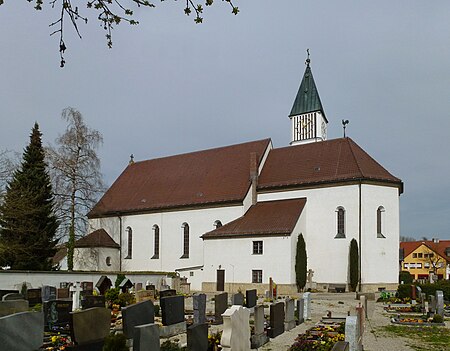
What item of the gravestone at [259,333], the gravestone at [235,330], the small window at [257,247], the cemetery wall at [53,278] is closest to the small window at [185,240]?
the cemetery wall at [53,278]

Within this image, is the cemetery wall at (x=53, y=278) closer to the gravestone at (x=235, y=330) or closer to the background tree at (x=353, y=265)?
the background tree at (x=353, y=265)

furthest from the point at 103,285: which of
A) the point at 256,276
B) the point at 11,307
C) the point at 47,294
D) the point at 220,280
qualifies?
the point at 11,307

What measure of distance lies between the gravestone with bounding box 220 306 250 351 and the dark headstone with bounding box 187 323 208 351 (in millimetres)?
351

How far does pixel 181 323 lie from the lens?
14.8m

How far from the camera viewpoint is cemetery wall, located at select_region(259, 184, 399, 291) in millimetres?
33594

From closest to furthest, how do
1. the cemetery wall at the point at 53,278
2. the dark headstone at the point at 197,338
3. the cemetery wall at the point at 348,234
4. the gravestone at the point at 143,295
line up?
1. the dark headstone at the point at 197,338
2. the gravestone at the point at 143,295
3. the cemetery wall at the point at 53,278
4. the cemetery wall at the point at 348,234

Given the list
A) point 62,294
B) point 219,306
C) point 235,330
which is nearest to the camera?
point 235,330

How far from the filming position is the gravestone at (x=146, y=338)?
8.14 metres

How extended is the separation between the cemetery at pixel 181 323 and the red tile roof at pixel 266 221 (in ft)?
31.9

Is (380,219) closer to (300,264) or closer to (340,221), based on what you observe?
(340,221)

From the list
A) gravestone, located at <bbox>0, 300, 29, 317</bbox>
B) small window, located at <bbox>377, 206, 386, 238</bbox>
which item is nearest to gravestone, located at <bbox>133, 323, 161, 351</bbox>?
gravestone, located at <bbox>0, 300, 29, 317</bbox>

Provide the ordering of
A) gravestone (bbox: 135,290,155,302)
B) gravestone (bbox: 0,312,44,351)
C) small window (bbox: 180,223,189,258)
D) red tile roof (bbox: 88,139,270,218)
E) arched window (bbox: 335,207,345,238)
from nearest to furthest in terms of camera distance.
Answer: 1. gravestone (bbox: 0,312,44,351)
2. gravestone (bbox: 135,290,155,302)
3. arched window (bbox: 335,207,345,238)
4. red tile roof (bbox: 88,139,270,218)
5. small window (bbox: 180,223,189,258)

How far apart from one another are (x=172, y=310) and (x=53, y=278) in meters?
19.7

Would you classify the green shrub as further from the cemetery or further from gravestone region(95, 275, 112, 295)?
gravestone region(95, 275, 112, 295)
